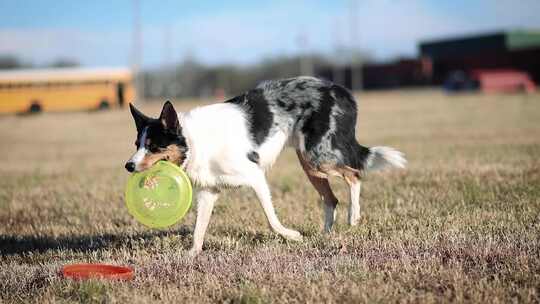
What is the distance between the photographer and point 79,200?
10.1 meters

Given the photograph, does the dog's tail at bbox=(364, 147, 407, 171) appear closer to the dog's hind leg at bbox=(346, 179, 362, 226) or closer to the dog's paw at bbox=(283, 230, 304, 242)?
the dog's hind leg at bbox=(346, 179, 362, 226)

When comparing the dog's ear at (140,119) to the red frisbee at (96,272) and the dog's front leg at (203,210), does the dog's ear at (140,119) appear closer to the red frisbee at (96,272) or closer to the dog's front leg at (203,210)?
the dog's front leg at (203,210)

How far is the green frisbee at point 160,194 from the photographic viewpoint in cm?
580

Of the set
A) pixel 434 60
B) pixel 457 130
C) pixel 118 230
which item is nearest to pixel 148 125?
pixel 118 230

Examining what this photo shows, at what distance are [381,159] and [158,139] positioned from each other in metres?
2.70

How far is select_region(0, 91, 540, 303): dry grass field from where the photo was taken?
15.1ft

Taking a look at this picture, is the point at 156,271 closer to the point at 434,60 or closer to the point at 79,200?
the point at 79,200

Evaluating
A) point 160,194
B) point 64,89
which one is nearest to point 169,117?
point 160,194

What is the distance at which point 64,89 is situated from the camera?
4731 cm

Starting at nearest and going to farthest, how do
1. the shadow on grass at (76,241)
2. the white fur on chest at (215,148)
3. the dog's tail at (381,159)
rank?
the white fur on chest at (215,148) < the shadow on grass at (76,241) < the dog's tail at (381,159)

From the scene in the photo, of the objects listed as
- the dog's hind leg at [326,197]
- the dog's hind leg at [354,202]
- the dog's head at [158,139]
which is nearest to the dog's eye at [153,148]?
the dog's head at [158,139]

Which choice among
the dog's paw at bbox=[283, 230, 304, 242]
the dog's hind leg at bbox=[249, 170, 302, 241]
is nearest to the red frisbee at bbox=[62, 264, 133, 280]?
the dog's hind leg at bbox=[249, 170, 302, 241]

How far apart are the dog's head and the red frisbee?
0.88 meters

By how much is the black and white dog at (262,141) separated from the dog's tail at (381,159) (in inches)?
0.4
